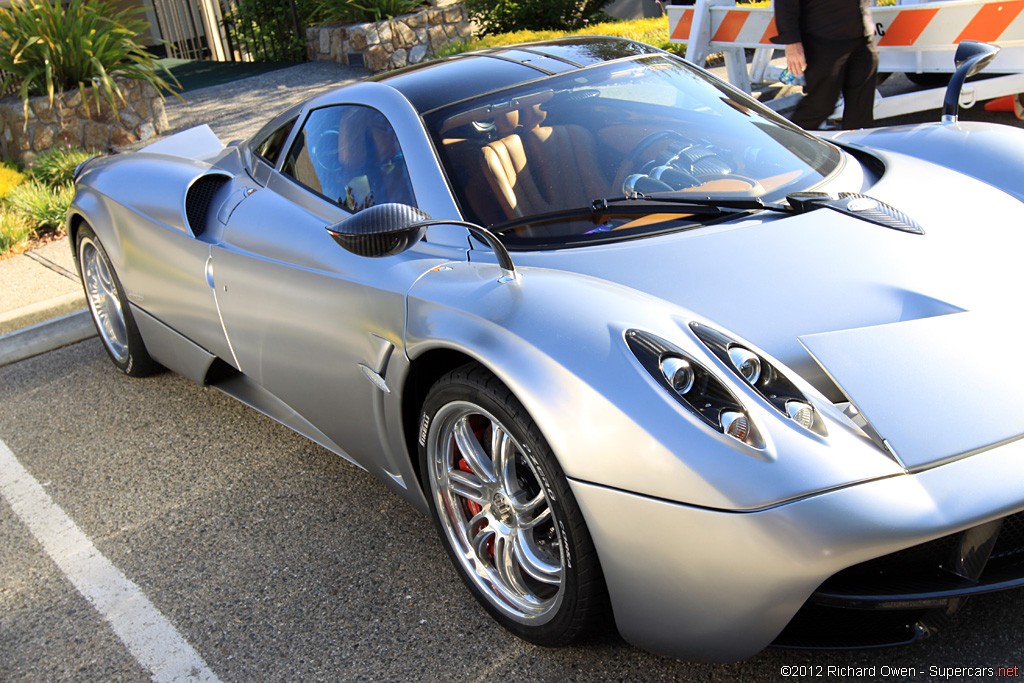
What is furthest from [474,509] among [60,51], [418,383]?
[60,51]

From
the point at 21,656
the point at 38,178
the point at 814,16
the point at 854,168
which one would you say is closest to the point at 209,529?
the point at 21,656

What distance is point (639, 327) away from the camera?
193 centimetres

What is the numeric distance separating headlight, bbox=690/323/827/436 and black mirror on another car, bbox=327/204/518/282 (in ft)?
1.73

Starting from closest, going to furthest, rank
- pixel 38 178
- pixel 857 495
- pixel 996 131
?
pixel 857 495, pixel 996 131, pixel 38 178

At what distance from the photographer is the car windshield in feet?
8.63

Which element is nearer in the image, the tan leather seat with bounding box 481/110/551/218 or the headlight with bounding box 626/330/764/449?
the headlight with bounding box 626/330/764/449

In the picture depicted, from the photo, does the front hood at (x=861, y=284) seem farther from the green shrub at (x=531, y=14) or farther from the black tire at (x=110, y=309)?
the green shrub at (x=531, y=14)

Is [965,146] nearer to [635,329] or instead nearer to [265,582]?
[635,329]

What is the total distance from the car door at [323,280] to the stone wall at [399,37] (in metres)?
7.03

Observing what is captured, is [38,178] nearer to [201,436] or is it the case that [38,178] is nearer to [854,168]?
[201,436]

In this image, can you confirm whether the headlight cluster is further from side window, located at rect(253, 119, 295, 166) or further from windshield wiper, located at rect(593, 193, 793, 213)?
side window, located at rect(253, 119, 295, 166)

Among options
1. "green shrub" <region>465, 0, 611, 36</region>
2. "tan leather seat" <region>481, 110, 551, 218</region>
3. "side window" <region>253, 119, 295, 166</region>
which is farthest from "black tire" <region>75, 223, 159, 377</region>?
"green shrub" <region>465, 0, 611, 36</region>

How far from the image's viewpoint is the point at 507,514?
227 cm

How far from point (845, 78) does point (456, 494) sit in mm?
4075
